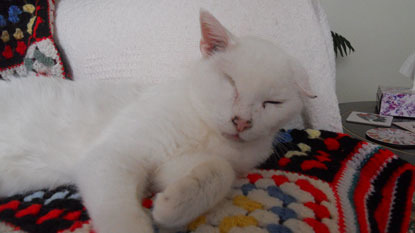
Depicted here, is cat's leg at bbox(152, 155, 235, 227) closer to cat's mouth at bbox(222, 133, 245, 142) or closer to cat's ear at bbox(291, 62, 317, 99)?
cat's mouth at bbox(222, 133, 245, 142)

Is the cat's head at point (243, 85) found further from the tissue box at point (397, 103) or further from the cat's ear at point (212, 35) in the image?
the tissue box at point (397, 103)

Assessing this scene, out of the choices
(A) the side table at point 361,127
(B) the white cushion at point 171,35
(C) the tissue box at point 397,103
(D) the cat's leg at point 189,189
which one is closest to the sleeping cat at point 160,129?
(D) the cat's leg at point 189,189

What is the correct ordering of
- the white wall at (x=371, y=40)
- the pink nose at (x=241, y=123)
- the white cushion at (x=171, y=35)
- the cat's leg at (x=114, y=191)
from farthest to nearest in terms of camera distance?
the white wall at (x=371, y=40)
the white cushion at (x=171, y=35)
the pink nose at (x=241, y=123)
the cat's leg at (x=114, y=191)

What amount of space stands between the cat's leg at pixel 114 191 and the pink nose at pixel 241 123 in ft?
0.75

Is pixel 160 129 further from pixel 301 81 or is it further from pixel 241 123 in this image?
pixel 301 81

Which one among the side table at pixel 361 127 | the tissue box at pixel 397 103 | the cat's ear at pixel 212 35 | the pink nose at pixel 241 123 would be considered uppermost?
the cat's ear at pixel 212 35

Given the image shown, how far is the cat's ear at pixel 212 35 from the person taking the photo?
662mm

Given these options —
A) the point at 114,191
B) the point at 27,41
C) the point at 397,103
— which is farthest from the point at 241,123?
the point at 397,103

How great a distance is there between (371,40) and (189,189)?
2101 mm

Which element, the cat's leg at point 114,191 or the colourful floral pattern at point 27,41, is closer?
the cat's leg at point 114,191

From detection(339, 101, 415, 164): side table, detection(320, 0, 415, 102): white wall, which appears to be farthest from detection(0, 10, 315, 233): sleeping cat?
detection(320, 0, 415, 102): white wall

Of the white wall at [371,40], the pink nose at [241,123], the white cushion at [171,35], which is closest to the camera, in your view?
the pink nose at [241,123]

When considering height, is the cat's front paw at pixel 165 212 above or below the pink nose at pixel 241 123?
below

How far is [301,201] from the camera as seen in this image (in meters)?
0.56
